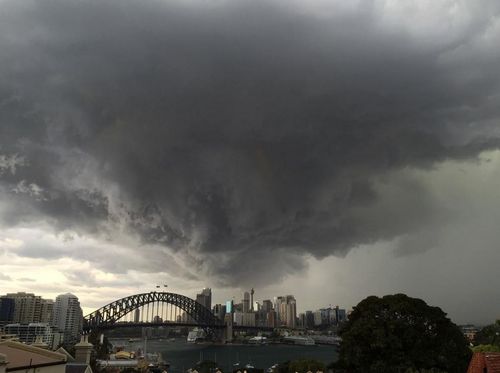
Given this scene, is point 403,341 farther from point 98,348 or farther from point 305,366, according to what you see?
point 98,348

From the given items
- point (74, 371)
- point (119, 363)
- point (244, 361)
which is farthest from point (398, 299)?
point (244, 361)

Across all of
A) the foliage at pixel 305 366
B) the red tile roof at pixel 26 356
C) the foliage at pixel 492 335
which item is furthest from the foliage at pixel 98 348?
the foliage at pixel 492 335

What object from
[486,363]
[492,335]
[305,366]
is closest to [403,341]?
[305,366]

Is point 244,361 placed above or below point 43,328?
below

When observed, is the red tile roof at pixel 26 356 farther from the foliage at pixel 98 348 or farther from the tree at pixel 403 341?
the foliage at pixel 98 348

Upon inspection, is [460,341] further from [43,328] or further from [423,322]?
[43,328]

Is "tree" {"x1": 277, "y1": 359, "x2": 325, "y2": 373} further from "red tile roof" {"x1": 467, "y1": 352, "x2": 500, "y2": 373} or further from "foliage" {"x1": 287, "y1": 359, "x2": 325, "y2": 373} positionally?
"red tile roof" {"x1": 467, "y1": 352, "x2": 500, "y2": 373}
